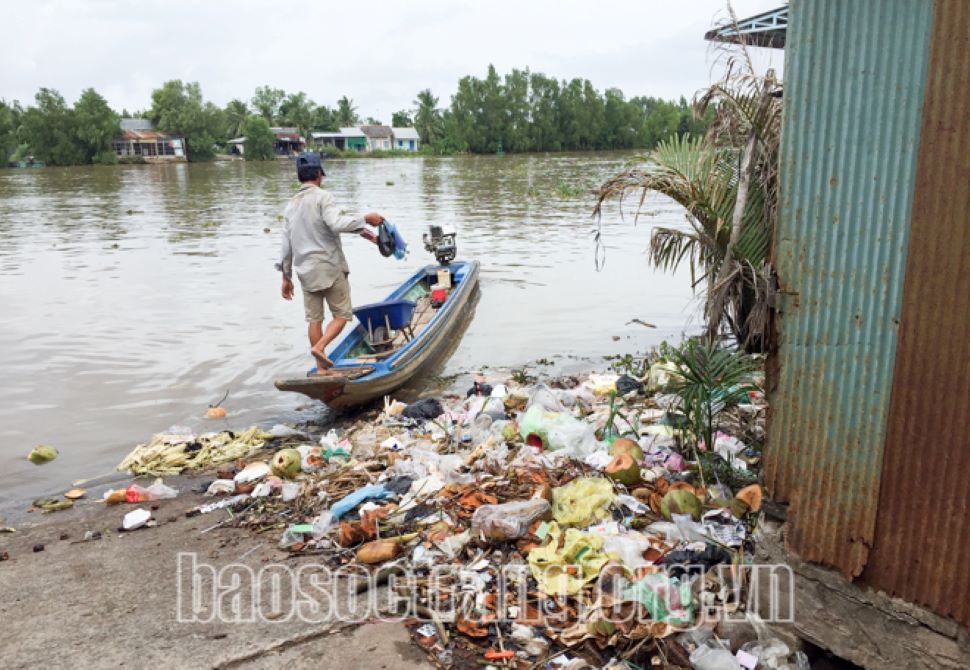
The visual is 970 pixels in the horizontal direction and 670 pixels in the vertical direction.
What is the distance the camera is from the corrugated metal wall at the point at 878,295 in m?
2.45

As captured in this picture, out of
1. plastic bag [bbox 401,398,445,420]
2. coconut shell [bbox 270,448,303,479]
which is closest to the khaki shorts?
plastic bag [bbox 401,398,445,420]

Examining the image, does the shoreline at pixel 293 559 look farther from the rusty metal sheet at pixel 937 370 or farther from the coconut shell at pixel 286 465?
the rusty metal sheet at pixel 937 370

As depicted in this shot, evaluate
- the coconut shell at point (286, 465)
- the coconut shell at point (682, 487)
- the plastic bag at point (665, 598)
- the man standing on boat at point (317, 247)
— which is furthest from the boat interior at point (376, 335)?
the plastic bag at point (665, 598)

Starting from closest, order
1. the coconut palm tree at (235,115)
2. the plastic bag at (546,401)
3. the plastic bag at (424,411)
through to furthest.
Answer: the plastic bag at (546,401) → the plastic bag at (424,411) → the coconut palm tree at (235,115)

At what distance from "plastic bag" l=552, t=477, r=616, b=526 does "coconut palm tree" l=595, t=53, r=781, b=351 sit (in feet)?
5.06

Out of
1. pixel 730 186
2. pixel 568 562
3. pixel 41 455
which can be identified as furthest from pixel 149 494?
pixel 730 186

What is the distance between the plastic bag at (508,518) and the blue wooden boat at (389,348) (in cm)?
325

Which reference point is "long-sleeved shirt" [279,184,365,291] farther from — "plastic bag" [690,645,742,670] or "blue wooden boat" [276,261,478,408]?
"plastic bag" [690,645,742,670]

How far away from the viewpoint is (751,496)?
3.83m

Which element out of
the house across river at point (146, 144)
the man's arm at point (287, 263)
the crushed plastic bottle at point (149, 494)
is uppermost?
the house across river at point (146, 144)

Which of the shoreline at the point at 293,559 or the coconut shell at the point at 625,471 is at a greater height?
the coconut shell at the point at 625,471

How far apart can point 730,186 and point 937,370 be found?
129 inches

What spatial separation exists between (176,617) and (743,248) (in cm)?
421

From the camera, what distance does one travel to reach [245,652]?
3.34 metres
